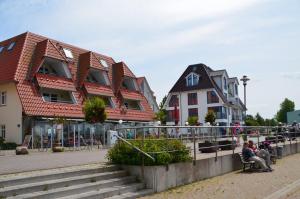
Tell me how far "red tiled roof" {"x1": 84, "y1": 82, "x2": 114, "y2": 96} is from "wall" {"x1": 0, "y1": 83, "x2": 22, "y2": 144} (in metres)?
7.94

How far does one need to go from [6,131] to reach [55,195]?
27152 millimetres

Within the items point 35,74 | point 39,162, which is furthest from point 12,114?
point 39,162

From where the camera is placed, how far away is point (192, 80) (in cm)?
6944

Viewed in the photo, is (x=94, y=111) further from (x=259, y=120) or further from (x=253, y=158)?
(x=259, y=120)

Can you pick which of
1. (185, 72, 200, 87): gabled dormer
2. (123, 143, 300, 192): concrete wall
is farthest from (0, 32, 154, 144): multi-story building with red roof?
(185, 72, 200, 87): gabled dormer

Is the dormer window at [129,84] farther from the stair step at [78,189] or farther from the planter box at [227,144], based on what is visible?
the stair step at [78,189]

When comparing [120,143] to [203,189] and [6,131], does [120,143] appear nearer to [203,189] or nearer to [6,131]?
[203,189]

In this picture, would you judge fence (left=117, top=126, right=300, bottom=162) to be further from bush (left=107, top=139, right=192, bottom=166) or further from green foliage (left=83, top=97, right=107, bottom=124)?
green foliage (left=83, top=97, right=107, bottom=124)

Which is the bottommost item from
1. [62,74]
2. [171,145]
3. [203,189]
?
[203,189]

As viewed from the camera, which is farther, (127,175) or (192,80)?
(192,80)

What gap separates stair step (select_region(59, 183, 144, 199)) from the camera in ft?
33.4

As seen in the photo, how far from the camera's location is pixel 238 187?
12.8m

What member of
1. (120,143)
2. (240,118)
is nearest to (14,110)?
(120,143)

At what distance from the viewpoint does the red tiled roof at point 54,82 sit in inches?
1417
